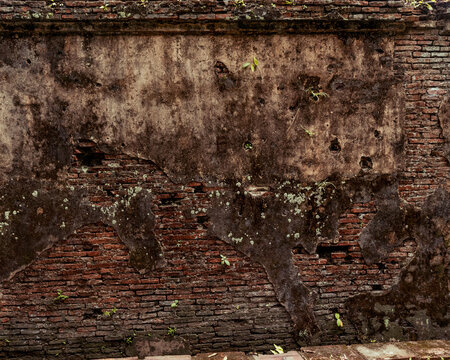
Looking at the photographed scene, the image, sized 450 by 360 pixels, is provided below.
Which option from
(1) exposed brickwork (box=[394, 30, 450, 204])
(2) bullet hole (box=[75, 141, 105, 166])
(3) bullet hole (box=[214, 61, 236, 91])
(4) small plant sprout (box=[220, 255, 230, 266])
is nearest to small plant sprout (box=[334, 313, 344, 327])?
(4) small plant sprout (box=[220, 255, 230, 266])

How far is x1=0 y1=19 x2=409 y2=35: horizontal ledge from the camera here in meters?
3.12

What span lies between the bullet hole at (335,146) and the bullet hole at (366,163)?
0.91ft

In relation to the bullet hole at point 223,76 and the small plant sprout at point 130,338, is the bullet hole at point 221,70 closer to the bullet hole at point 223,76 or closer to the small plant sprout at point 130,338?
the bullet hole at point 223,76

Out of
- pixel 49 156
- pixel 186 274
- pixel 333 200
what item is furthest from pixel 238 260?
pixel 49 156

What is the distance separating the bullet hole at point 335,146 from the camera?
339cm

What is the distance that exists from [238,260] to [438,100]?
2694 millimetres

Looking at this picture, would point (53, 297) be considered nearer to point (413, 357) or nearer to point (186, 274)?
point (186, 274)

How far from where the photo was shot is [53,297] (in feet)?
10.8

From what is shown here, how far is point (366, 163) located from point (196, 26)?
7.34 feet

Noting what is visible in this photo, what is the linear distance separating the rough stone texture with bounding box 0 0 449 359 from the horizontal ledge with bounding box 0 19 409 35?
0.05ft

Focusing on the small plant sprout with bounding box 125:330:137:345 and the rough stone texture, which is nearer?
the rough stone texture

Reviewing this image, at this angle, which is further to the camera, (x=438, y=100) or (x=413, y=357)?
(x=438, y=100)

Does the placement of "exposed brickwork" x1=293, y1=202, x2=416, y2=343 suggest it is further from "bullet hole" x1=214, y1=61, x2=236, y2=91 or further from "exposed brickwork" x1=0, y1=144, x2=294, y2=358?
"bullet hole" x1=214, y1=61, x2=236, y2=91

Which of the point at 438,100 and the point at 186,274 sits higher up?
the point at 438,100
